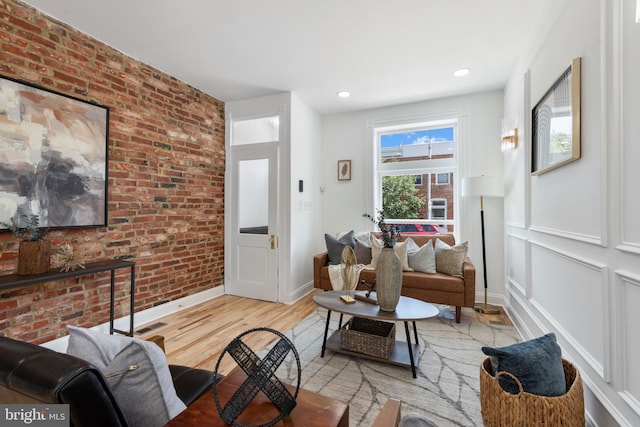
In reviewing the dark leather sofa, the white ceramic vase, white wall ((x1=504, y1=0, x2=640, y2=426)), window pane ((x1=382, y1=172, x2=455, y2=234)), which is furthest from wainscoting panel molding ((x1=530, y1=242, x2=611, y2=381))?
the dark leather sofa

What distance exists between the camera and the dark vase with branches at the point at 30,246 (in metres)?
1.99

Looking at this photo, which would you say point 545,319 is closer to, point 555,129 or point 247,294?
point 555,129

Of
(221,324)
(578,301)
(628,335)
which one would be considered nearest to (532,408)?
(628,335)

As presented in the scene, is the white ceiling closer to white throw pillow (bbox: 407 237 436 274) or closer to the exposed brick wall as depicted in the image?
the exposed brick wall

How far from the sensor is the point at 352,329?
2.45 m

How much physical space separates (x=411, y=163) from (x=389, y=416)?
3.77 m

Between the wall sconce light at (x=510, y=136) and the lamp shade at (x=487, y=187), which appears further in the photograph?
the lamp shade at (x=487, y=187)

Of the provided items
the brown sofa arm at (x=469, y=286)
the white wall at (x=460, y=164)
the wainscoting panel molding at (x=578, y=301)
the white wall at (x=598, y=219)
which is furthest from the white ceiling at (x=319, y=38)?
the brown sofa arm at (x=469, y=286)

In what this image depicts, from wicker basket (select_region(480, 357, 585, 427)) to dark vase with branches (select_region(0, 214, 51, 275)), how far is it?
2.97 metres

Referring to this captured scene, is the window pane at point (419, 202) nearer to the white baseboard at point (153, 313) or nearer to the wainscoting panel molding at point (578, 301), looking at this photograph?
the wainscoting panel molding at point (578, 301)

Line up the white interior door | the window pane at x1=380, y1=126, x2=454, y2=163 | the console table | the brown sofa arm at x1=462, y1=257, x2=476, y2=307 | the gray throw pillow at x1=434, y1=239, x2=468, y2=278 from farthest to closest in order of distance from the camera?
the window pane at x1=380, y1=126, x2=454, y2=163 → the white interior door → the gray throw pillow at x1=434, y1=239, x2=468, y2=278 → the brown sofa arm at x1=462, y1=257, x2=476, y2=307 → the console table

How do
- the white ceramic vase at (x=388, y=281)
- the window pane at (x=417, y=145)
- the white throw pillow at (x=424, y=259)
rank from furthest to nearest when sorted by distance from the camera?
the window pane at (x=417, y=145) < the white throw pillow at (x=424, y=259) < the white ceramic vase at (x=388, y=281)

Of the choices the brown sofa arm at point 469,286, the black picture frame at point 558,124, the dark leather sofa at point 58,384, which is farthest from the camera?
the brown sofa arm at point 469,286

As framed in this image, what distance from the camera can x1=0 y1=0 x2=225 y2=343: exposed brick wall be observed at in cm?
216
